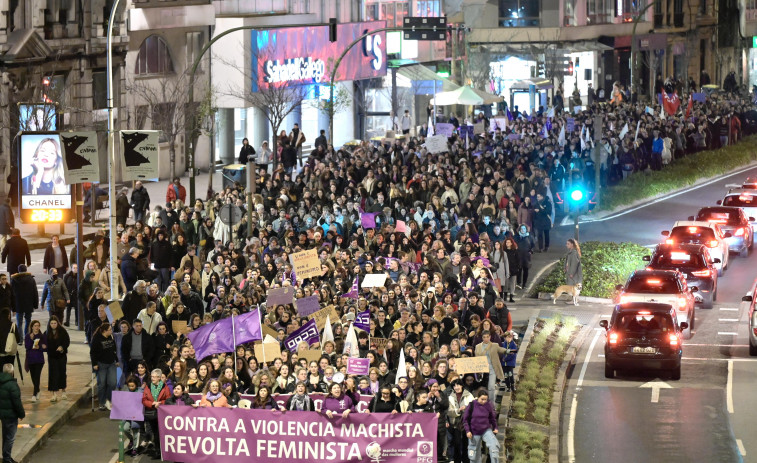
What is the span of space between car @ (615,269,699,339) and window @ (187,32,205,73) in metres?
29.0

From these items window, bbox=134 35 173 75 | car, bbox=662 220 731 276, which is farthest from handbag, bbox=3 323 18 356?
window, bbox=134 35 173 75

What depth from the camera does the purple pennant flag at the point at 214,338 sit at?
24188mm

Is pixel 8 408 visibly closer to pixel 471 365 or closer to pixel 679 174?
pixel 471 365

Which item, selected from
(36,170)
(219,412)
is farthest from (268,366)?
(36,170)

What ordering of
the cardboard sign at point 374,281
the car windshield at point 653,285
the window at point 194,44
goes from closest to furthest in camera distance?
1. the cardboard sign at point 374,281
2. the car windshield at point 653,285
3. the window at point 194,44

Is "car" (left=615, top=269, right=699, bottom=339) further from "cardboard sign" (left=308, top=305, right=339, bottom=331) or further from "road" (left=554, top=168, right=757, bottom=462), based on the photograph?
"cardboard sign" (left=308, top=305, right=339, bottom=331)

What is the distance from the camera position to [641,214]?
4831cm

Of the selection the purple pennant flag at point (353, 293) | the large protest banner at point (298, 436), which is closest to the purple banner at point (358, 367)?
the large protest banner at point (298, 436)

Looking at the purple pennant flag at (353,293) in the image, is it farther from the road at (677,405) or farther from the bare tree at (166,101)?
the bare tree at (166,101)

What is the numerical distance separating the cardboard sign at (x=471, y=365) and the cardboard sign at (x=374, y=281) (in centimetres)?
654

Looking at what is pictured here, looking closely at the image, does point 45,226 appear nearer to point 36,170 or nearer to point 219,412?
point 36,170

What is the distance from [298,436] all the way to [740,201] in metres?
25.5

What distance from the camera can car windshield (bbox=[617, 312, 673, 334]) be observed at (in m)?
28.2

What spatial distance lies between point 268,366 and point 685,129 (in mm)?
35057
